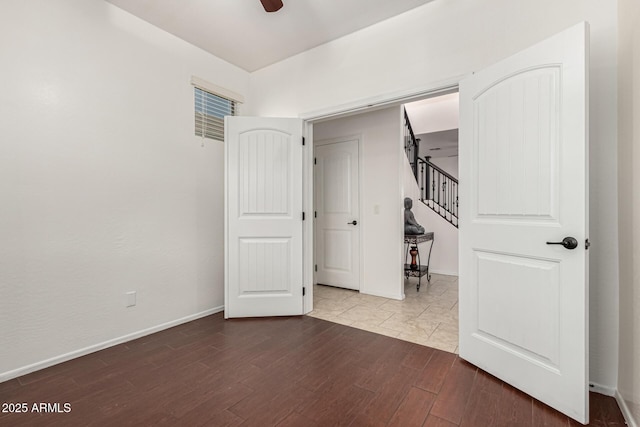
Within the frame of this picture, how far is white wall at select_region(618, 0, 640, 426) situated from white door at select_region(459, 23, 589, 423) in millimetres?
198

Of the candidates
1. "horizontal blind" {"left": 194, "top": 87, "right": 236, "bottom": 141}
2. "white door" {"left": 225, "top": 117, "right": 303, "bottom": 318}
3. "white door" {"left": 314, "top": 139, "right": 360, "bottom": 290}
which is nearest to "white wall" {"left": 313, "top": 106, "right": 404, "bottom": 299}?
"white door" {"left": 314, "top": 139, "right": 360, "bottom": 290}

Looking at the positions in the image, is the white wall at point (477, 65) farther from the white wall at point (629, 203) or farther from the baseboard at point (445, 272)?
the baseboard at point (445, 272)

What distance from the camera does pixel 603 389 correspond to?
1807 millimetres

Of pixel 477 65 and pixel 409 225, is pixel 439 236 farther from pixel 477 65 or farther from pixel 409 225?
pixel 477 65

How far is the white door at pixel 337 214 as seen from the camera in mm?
4258

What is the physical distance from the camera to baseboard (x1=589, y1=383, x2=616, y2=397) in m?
1.78

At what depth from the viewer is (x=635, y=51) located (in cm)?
152

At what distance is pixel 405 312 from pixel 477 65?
2.49 m

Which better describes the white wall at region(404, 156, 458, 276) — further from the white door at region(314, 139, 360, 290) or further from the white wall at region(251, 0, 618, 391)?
the white wall at region(251, 0, 618, 391)

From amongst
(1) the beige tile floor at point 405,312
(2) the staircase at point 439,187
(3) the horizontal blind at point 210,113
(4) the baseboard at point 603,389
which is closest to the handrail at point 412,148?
(2) the staircase at point 439,187

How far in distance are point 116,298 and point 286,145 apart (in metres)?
2.14

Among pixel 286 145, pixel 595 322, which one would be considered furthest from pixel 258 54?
pixel 595 322

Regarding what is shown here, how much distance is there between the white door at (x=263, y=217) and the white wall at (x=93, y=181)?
36 centimetres

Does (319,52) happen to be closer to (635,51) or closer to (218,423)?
(635,51)
